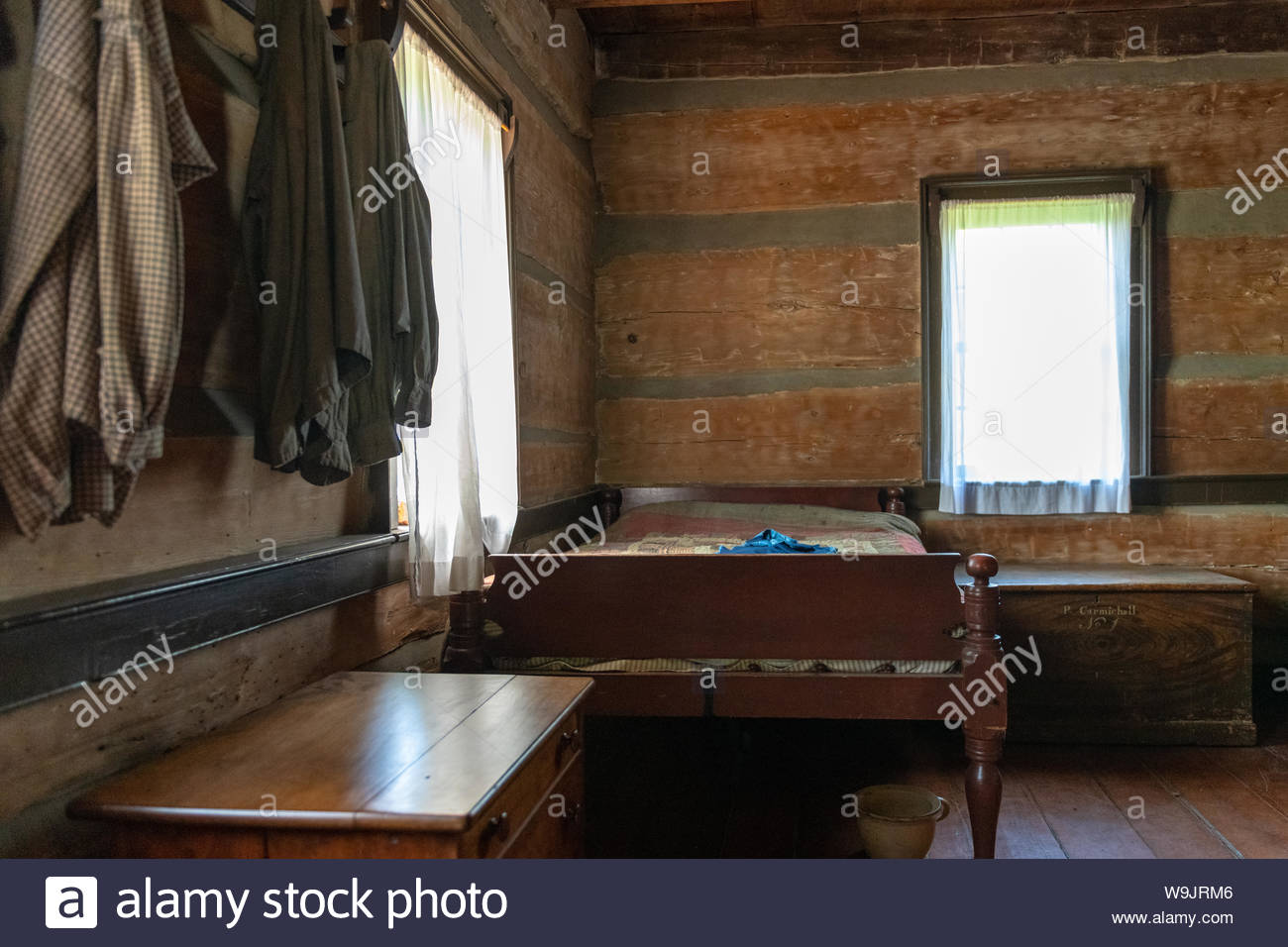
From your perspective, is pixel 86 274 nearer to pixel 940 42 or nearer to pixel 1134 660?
pixel 1134 660

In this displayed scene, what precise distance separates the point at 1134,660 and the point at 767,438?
5.34ft

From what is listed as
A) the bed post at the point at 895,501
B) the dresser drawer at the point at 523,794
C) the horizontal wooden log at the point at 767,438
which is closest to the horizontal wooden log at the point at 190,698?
the dresser drawer at the point at 523,794

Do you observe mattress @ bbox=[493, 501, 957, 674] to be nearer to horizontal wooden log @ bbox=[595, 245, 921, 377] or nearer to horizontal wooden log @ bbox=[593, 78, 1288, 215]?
horizontal wooden log @ bbox=[595, 245, 921, 377]

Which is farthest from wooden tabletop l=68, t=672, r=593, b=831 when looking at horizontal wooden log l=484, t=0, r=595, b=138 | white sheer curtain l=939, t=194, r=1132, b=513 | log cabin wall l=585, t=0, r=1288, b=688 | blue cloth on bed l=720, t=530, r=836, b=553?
white sheer curtain l=939, t=194, r=1132, b=513

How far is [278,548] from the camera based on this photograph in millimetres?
1703

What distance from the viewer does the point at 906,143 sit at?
404 cm

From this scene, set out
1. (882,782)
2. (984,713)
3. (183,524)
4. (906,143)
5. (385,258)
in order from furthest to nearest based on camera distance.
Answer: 1. (906,143)
2. (882,782)
3. (984,713)
4. (385,258)
5. (183,524)

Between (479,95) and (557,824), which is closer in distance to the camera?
(557,824)

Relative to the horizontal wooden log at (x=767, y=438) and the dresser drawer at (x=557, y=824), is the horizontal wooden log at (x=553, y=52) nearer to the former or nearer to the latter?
the horizontal wooden log at (x=767, y=438)

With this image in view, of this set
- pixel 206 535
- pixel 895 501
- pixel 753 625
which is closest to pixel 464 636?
pixel 753 625

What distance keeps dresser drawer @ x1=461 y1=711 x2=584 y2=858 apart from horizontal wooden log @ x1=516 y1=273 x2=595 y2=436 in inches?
66.1

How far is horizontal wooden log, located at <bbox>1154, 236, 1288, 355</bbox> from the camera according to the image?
390cm

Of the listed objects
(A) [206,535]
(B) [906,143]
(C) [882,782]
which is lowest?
(C) [882,782]
